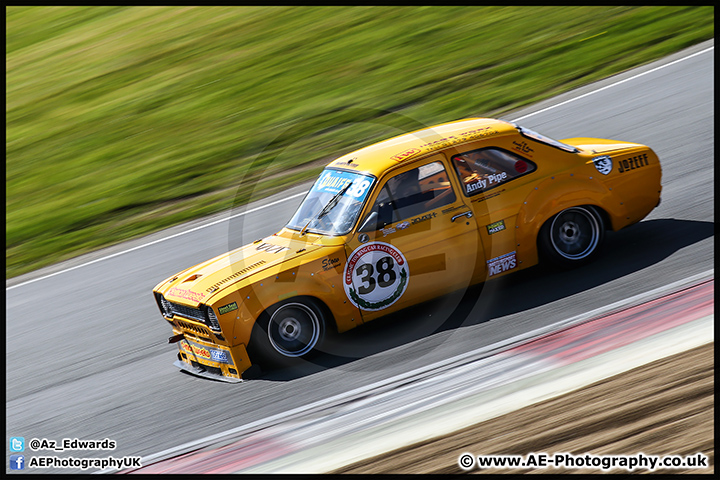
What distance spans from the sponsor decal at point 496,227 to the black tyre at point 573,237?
1.33 feet

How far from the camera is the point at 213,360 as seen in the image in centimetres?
612

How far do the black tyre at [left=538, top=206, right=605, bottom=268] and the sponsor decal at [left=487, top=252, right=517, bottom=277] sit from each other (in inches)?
12.3

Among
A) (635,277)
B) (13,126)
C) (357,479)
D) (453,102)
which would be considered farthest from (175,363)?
(13,126)

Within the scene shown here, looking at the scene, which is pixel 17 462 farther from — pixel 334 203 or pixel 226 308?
pixel 334 203

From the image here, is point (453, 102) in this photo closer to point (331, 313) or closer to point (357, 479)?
point (331, 313)

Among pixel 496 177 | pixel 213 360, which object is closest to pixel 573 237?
pixel 496 177

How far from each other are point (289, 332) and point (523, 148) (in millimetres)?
2731

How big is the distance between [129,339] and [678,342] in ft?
17.1

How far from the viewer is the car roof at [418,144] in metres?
6.40

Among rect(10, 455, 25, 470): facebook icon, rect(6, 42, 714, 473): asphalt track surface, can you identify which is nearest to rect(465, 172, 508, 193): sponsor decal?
rect(6, 42, 714, 473): asphalt track surface

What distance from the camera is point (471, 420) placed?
193 inches

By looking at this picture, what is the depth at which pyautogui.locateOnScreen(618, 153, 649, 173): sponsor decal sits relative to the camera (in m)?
6.66

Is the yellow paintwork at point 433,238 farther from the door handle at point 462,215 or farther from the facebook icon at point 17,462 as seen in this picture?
the facebook icon at point 17,462

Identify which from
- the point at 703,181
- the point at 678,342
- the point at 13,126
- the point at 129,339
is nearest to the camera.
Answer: the point at 678,342
